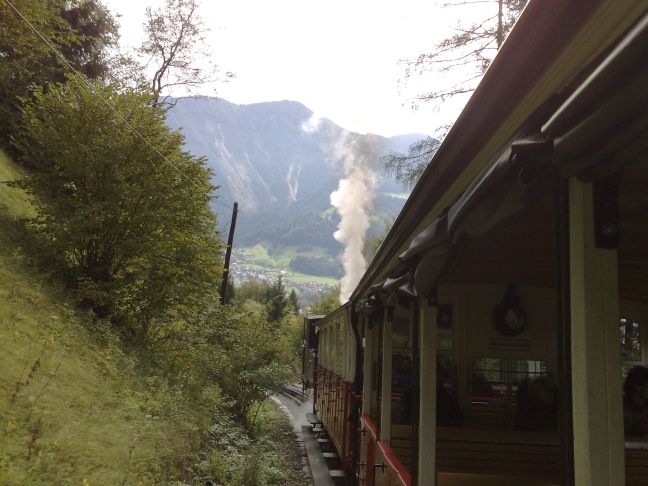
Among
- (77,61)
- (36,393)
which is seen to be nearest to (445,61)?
(36,393)

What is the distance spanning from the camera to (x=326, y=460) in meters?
10.7

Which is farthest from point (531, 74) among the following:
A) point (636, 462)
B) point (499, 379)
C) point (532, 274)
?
point (499, 379)

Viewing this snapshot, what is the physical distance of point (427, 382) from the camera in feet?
10.2

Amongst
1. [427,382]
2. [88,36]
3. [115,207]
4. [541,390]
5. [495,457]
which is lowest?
[495,457]

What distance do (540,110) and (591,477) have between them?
0.92 meters

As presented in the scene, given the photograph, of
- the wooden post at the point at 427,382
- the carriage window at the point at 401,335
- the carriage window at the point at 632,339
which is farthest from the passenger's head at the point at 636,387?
the carriage window at the point at 401,335

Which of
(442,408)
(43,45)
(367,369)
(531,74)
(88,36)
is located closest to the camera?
(531,74)

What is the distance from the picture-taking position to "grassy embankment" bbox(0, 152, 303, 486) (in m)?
4.89

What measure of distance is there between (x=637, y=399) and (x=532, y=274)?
1250 millimetres

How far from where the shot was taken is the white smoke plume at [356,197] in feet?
147

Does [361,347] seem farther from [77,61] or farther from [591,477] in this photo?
[77,61]

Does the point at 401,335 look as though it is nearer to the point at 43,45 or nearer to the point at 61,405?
the point at 61,405

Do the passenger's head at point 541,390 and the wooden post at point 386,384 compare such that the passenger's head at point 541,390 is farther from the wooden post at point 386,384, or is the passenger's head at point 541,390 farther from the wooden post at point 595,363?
the wooden post at point 595,363

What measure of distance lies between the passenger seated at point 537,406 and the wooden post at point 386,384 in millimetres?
1556
